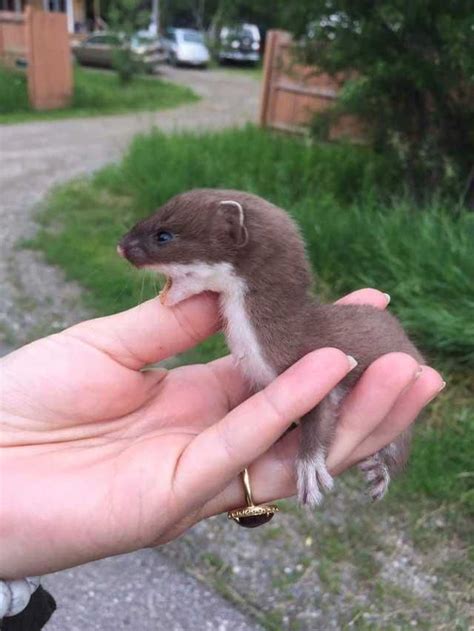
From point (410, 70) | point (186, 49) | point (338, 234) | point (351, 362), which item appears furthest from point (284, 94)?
point (186, 49)

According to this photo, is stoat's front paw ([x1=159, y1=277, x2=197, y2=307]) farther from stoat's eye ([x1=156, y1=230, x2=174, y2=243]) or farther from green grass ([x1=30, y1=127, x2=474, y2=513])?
green grass ([x1=30, y1=127, x2=474, y2=513])

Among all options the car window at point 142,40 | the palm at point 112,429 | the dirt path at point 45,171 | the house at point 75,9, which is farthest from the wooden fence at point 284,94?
the house at point 75,9

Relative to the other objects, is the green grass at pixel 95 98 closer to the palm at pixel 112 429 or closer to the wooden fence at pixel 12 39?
the wooden fence at pixel 12 39

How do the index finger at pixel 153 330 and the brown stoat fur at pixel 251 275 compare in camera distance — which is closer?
the brown stoat fur at pixel 251 275

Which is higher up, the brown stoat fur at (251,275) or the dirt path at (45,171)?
the brown stoat fur at (251,275)

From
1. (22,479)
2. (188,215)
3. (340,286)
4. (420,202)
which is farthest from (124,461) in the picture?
(420,202)

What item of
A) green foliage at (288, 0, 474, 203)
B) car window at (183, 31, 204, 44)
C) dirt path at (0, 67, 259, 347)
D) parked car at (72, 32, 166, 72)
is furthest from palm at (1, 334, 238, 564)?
car window at (183, 31, 204, 44)
